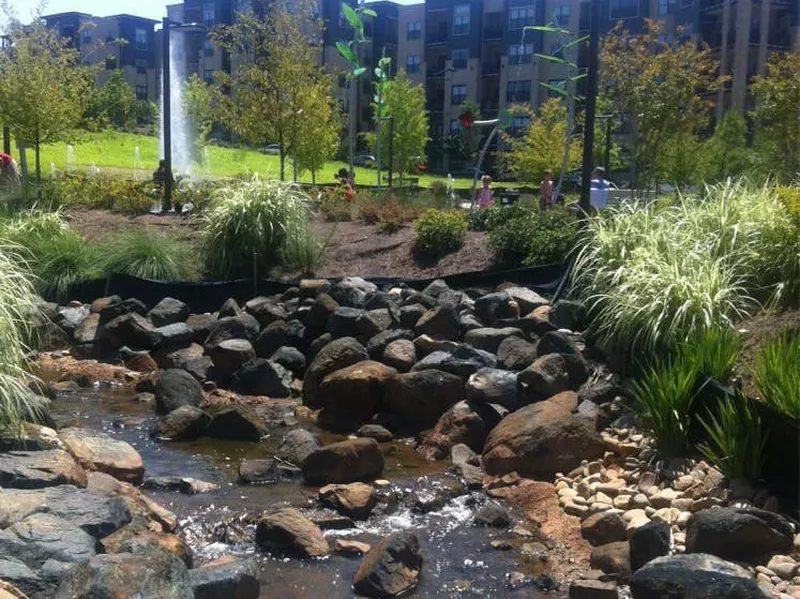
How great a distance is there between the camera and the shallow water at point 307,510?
236 inches

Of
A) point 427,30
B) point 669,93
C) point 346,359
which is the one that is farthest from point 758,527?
point 427,30

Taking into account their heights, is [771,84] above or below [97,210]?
above

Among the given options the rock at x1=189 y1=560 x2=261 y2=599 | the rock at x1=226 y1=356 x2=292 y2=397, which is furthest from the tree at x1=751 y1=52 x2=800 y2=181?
the rock at x1=189 y1=560 x2=261 y2=599

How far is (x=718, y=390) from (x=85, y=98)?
1999 centimetres

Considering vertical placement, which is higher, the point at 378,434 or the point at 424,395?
the point at 424,395

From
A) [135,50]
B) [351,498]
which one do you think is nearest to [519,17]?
[135,50]

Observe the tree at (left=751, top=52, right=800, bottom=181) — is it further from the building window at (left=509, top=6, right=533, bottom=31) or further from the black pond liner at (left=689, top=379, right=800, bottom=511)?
the building window at (left=509, top=6, right=533, bottom=31)

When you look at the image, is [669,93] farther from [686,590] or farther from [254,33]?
[686,590]

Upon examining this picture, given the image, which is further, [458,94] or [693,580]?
[458,94]

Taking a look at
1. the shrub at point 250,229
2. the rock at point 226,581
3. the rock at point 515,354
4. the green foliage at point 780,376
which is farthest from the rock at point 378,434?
the shrub at point 250,229

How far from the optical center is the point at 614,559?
6.01 metres

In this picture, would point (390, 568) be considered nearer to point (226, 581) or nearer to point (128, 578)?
point (226, 581)

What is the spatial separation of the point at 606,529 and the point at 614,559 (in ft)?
1.82

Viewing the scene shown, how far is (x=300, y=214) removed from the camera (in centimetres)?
1489
